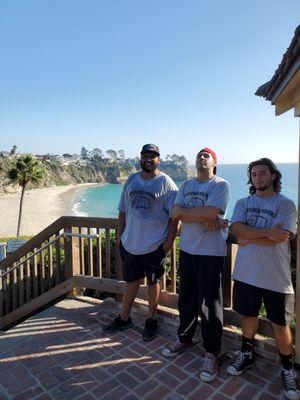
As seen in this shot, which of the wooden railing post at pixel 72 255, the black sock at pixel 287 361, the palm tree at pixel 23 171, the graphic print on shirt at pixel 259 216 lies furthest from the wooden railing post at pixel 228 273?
the palm tree at pixel 23 171

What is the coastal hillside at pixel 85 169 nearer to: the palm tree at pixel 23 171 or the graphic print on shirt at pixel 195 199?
the palm tree at pixel 23 171

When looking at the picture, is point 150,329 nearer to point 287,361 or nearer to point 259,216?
point 287,361

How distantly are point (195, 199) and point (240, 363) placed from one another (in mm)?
1326

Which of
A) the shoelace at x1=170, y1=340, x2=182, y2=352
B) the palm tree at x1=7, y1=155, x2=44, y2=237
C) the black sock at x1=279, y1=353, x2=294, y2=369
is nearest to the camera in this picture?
the black sock at x1=279, y1=353, x2=294, y2=369

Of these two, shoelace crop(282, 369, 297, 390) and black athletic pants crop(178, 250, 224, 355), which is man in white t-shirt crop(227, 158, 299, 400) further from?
black athletic pants crop(178, 250, 224, 355)

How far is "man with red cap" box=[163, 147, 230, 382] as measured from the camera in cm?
249

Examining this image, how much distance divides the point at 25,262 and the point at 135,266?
2308 mm

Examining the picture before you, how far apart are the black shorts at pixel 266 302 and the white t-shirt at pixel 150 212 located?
84 centimetres

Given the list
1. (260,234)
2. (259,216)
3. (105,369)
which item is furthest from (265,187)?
(105,369)

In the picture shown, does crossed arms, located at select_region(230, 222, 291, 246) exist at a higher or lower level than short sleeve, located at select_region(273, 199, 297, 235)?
lower

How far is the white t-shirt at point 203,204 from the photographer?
2502mm

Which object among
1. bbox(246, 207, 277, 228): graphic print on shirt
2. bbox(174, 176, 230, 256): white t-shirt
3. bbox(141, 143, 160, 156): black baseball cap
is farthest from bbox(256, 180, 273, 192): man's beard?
bbox(141, 143, 160, 156): black baseball cap

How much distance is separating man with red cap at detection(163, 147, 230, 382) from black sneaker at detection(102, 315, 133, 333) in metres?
0.63

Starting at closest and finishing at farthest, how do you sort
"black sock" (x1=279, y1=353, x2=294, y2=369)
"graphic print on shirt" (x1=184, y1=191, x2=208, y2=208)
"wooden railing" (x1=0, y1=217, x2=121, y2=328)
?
"black sock" (x1=279, y1=353, x2=294, y2=369)
"graphic print on shirt" (x1=184, y1=191, x2=208, y2=208)
"wooden railing" (x1=0, y1=217, x2=121, y2=328)
